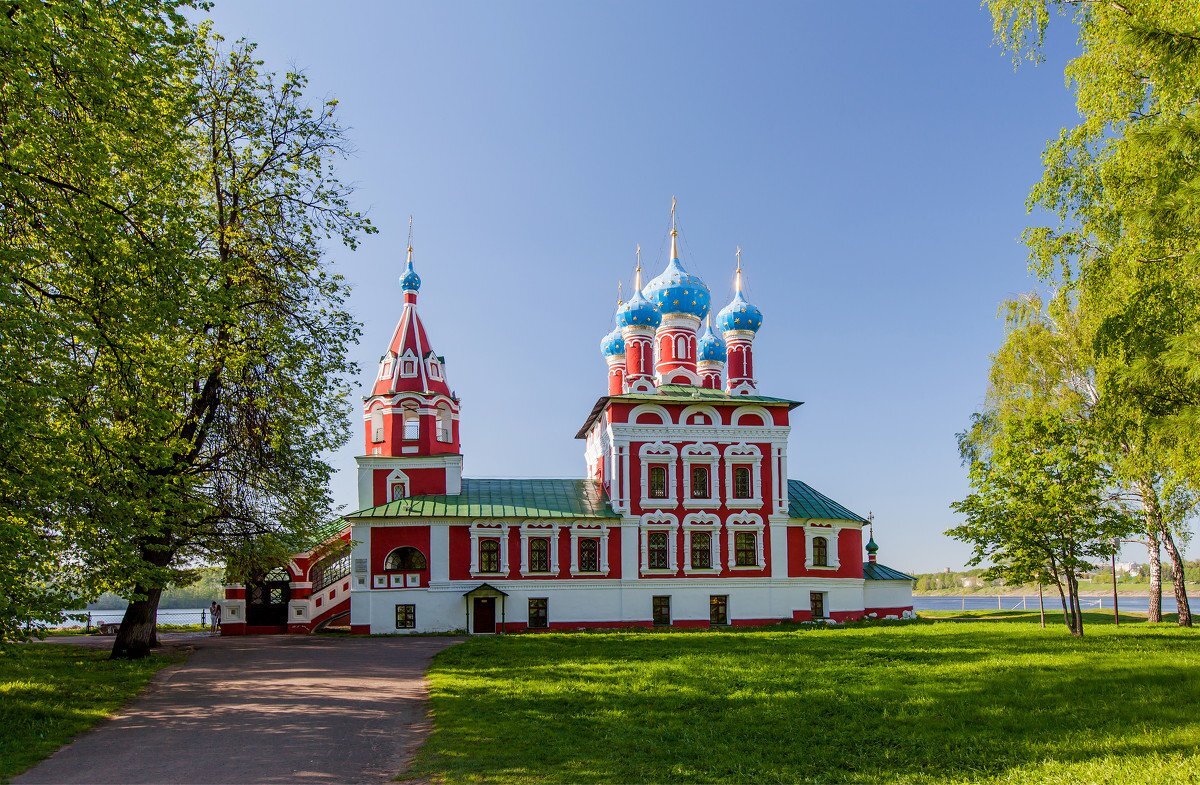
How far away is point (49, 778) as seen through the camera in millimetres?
8969

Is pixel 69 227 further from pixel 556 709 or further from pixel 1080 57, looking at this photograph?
pixel 1080 57

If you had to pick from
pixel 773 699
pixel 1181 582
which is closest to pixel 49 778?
pixel 773 699

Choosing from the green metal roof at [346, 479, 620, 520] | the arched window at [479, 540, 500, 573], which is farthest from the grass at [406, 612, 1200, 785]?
the green metal roof at [346, 479, 620, 520]

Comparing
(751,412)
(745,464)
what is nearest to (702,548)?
(745,464)

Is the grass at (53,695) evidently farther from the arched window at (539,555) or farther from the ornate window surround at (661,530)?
the ornate window surround at (661,530)

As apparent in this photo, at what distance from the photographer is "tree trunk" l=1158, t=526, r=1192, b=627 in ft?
82.0

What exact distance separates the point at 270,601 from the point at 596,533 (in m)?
11.5

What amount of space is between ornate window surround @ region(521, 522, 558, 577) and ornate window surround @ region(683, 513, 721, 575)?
15.4 ft

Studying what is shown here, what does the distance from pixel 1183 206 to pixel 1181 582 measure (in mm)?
19247

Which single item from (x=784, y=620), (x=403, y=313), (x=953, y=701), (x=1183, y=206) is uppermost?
(x=403, y=313)

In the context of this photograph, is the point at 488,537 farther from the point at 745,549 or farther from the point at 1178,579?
the point at 1178,579

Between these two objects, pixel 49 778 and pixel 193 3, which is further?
pixel 193 3

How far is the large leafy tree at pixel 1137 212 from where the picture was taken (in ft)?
36.8

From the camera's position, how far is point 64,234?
1086 centimetres
